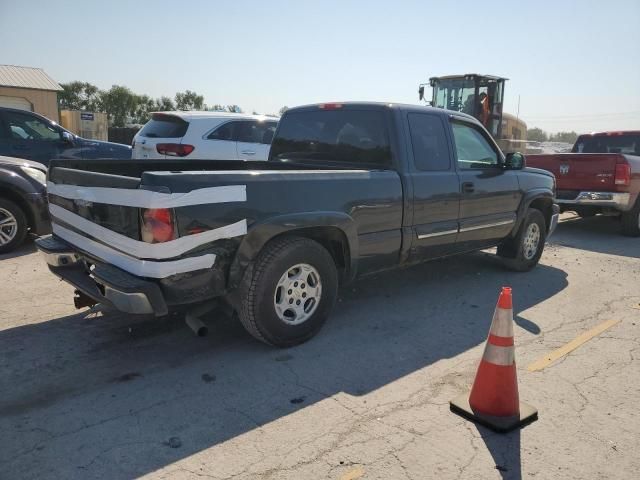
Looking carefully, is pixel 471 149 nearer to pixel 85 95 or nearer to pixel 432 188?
pixel 432 188

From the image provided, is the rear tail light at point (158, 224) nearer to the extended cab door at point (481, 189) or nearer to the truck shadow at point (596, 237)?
the extended cab door at point (481, 189)

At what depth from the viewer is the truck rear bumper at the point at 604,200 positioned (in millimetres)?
8562

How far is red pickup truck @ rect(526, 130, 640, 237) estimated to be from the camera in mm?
8547

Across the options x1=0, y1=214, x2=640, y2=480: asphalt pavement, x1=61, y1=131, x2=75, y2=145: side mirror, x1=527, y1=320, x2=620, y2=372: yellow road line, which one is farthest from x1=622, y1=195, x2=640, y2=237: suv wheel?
x1=61, y1=131, x2=75, y2=145: side mirror

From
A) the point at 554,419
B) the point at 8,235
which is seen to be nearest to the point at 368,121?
the point at 554,419

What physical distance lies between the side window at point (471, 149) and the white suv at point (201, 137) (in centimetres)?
481

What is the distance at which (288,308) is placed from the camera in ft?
12.8

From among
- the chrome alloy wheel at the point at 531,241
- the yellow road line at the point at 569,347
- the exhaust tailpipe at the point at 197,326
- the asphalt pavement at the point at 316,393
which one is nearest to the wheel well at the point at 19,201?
the asphalt pavement at the point at 316,393

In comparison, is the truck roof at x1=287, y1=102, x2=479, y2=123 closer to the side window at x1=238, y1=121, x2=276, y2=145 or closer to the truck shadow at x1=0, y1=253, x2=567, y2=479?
the truck shadow at x1=0, y1=253, x2=567, y2=479

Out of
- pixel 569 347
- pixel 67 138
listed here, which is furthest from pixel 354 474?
pixel 67 138

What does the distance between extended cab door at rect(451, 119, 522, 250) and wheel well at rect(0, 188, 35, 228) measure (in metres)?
5.29

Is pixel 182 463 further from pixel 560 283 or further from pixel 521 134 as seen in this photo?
pixel 521 134

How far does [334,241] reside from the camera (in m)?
4.23

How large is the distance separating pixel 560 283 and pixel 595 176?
3.59 m
